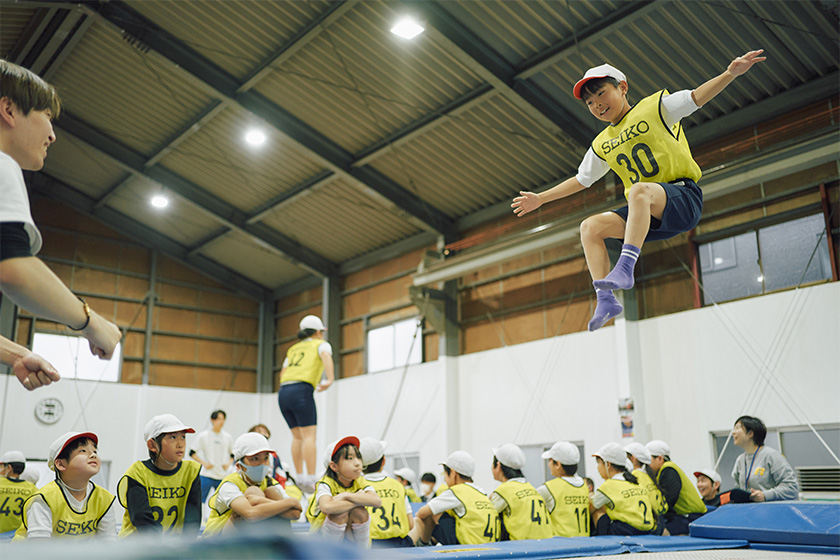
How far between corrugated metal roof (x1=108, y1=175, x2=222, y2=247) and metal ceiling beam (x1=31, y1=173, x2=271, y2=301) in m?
0.21

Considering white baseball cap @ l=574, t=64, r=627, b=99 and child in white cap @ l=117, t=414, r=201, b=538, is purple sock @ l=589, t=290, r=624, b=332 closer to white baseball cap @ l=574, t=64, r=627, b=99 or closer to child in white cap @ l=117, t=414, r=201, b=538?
white baseball cap @ l=574, t=64, r=627, b=99

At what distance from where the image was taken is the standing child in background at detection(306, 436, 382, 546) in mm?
4938

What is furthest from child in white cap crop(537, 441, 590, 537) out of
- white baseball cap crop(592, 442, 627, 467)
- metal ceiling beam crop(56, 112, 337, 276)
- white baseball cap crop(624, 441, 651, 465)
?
metal ceiling beam crop(56, 112, 337, 276)

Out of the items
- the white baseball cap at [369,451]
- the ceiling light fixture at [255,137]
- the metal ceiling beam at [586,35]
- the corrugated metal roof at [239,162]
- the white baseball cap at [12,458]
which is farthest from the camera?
the corrugated metal roof at [239,162]

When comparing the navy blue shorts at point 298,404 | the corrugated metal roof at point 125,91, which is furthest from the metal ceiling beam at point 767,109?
the corrugated metal roof at point 125,91

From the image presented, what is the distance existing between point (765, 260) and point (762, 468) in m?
4.95

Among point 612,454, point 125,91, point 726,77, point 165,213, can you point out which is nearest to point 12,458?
point 612,454

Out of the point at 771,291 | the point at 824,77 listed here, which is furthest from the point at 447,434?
the point at 824,77

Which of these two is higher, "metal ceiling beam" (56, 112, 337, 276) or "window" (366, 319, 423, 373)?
"metal ceiling beam" (56, 112, 337, 276)

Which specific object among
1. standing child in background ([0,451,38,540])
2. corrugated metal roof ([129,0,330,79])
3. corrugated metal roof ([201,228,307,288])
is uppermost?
corrugated metal roof ([129,0,330,79])

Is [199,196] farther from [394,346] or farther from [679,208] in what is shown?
[679,208]

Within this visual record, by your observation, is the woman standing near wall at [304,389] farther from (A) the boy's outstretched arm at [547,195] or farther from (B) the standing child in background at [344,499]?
(A) the boy's outstretched arm at [547,195]

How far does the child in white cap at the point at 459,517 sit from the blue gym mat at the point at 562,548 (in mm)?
419

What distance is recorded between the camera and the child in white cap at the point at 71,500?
4449mm
